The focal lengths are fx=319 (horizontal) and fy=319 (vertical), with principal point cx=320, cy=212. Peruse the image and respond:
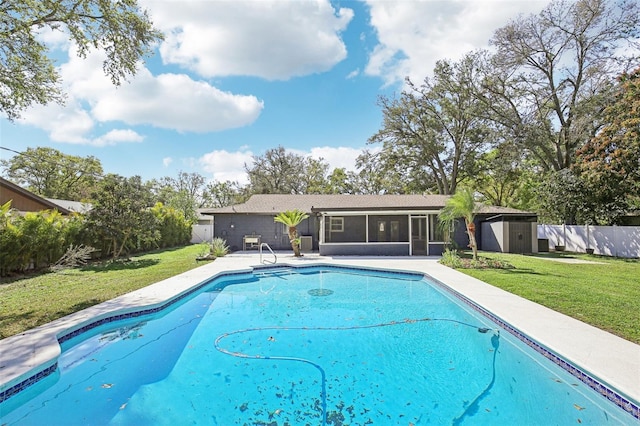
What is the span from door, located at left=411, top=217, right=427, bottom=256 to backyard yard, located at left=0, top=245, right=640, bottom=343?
4.45 m

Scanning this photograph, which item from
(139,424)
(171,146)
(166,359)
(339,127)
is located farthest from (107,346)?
(171,146)

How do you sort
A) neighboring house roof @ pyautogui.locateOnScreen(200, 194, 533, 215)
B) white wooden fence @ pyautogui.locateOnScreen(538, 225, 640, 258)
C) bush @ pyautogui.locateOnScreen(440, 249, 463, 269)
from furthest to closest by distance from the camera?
neighboring house roof @ pyautogui.locateOnScreen(200, 194, 533, 215), white wooden fence @ pyautogui.locateOnScreen(538, 225, 640, 258), bush @ pyautogui.locateOnScreen(440, 249, 463, 269)

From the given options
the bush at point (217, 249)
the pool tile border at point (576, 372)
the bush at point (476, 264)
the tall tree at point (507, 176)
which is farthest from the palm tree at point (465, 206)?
the bush at point (217, 249)

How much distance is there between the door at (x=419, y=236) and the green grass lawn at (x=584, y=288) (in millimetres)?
4314

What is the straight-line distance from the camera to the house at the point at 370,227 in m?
15.1

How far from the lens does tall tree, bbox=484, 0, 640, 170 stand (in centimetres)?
1783

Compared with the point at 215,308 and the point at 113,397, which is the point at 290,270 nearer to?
the point at 215,308

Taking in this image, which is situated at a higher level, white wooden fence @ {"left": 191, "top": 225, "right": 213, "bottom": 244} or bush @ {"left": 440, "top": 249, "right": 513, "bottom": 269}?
white wooden fence @ {"left": 191, "top": 225, "right": 213, "bottom": 244}

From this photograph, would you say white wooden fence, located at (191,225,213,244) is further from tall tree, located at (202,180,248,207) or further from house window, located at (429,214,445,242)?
house window, located at (429,214,445,242)

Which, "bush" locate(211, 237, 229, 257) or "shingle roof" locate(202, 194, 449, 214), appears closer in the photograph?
"bush" locate(211, 237, 229, 257)

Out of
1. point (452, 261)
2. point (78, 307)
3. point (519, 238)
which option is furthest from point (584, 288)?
point (78, 307)

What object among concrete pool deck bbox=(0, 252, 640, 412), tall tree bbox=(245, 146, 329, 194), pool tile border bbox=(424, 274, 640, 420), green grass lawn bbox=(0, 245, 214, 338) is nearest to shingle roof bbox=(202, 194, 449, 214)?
green grass lawn bbox=(0, 245, 214, 338)

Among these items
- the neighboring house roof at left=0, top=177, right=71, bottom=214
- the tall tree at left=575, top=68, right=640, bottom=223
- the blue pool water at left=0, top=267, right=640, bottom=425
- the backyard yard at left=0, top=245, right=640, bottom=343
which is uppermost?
the tall tree at left=575, top=68, right=640, bottom=223

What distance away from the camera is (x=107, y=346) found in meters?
4.96
